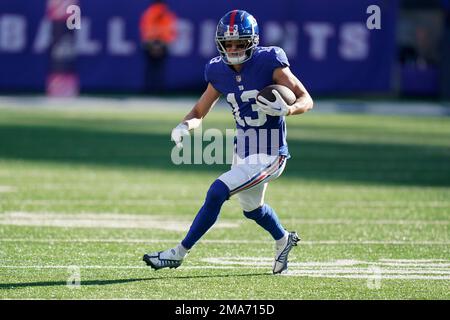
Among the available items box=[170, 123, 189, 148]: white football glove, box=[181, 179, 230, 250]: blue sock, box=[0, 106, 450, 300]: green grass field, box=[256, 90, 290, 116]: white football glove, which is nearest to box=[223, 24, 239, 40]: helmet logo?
box=[256, 90, 290, 116]: white football glove

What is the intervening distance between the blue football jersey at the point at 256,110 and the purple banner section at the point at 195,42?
2135 cm

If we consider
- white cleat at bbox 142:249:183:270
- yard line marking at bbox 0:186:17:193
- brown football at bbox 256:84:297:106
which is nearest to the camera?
brown football at bbox 256:84:297:106

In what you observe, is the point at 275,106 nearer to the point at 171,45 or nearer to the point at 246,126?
the point at 246,126

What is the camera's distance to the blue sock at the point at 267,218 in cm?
811

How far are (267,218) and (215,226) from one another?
255 cm

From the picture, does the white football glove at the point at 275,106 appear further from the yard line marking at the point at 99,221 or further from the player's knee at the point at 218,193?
the yard line marking at the point at 99,221

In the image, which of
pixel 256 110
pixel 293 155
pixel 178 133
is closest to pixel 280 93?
pixel 256 110

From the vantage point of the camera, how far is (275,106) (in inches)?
299

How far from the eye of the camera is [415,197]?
12.7 meters

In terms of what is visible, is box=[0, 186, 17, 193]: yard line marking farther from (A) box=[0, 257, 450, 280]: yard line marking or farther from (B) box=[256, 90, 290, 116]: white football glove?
(B) box=[256, 90, 290, 116]: white football glove

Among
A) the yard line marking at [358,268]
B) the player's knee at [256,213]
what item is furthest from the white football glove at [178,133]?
the yard line marking at [358,268]

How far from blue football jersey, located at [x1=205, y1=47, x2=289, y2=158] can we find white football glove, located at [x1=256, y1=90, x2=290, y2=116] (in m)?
0.34

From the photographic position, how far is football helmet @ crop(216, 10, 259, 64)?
7938mm
